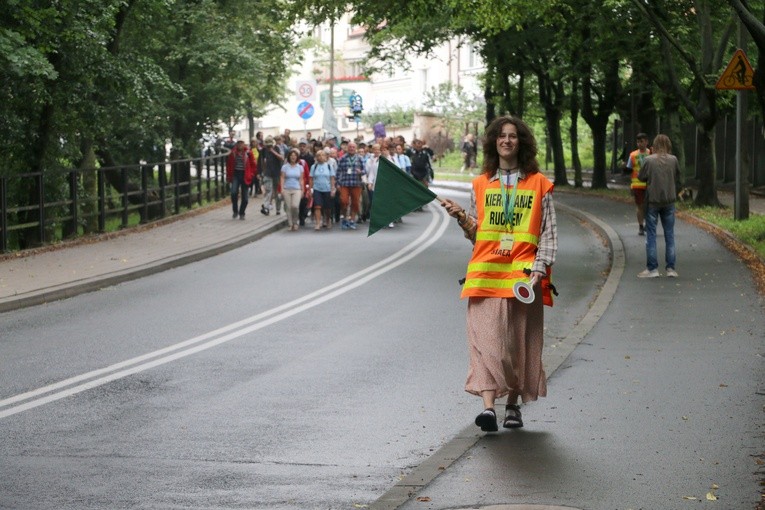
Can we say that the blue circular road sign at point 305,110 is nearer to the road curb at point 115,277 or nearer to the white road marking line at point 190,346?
the road curb at point 115,277

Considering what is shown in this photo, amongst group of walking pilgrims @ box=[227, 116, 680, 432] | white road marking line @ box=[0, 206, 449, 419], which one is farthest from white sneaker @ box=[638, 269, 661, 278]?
group of walking pilgrims @ box=[227, 116, 680, 432]

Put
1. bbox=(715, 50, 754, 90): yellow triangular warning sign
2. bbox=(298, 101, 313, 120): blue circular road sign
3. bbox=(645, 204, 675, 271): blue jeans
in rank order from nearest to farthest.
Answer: bbox=(645, 204, 675, 271): blue jeans, bbox=(715, 50, 754, 90): yellow triangular warning sign, bbox=(298, 101, 313, 120): blue circular road sign

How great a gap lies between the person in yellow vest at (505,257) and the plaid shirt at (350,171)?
23.2 m

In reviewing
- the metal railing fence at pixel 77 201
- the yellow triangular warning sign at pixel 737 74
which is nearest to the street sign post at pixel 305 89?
the metal railing fence at pixel 77 201

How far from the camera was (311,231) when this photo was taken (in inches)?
1225

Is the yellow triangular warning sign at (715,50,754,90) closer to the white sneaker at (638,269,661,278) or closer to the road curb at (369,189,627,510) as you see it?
the road curb at (369,189,627,510)

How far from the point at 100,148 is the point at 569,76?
15172mm

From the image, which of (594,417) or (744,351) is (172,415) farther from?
(744,351)

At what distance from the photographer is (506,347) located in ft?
28.8

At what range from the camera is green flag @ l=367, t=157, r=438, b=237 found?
30.1 ft

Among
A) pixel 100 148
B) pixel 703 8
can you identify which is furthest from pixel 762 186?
pixel 100 148

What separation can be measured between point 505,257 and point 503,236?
5.0 inches

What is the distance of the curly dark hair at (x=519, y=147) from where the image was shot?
347 inches

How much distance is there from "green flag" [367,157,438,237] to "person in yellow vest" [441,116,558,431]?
45 centimetres
